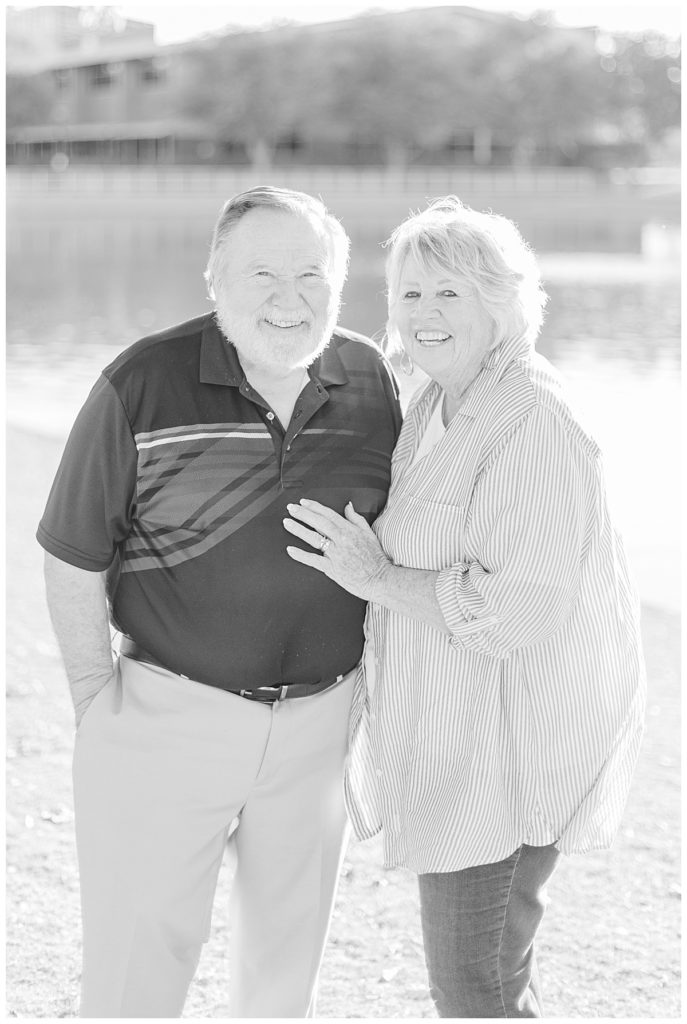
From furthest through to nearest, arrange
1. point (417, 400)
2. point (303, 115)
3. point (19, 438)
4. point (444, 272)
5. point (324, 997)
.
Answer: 1. point (303, 115)
2. point (19, 438)
3. point (324, 997)
4. point (417, 400)
5. point (444, 272)

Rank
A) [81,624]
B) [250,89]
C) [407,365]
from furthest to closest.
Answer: [250,89], [407,365], [81,624]

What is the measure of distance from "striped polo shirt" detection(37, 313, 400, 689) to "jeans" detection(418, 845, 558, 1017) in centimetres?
57

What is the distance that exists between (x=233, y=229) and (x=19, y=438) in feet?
29.9

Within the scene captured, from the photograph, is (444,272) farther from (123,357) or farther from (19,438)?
(19,438)

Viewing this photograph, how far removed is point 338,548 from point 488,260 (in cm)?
70

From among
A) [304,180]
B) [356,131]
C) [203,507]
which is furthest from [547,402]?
[356,131]

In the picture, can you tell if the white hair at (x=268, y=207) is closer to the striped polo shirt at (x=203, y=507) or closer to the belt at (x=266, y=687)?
the striped polo shirt at (x=203, y=507)

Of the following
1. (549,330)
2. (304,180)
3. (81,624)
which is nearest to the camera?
(81,624)

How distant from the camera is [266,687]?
268 centimetres

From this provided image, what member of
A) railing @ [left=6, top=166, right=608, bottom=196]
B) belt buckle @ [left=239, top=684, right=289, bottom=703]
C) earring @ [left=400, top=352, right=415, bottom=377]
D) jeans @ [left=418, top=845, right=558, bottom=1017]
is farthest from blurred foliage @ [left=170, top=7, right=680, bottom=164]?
jeans @ [left=418, top=845, right=558, bottom=1017]

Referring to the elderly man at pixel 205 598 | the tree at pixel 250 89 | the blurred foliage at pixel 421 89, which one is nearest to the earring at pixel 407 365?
the elderly man at pixel 205 598

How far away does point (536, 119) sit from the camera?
73562 millimetres

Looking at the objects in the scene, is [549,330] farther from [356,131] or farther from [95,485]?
[356,131]

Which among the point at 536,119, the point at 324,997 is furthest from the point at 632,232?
the point at 324,997
